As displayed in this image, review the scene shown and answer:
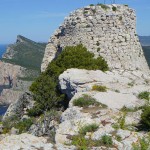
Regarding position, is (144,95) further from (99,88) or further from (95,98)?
(95,98)

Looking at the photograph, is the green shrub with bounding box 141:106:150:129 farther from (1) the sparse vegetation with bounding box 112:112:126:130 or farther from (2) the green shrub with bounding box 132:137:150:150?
(2) the green shrub with bounding box 132:137:150:150

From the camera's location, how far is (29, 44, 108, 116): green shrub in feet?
71.5

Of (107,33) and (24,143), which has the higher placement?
(107,33)

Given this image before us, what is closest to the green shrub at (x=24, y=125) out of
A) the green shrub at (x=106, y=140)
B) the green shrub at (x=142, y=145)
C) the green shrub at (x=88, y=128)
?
the green shrub at (x=88, y=128)

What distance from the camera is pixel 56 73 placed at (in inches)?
947

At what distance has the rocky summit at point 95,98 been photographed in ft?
42.0

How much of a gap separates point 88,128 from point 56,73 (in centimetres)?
1044

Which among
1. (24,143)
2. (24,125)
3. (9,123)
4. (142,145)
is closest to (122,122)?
(142,145)

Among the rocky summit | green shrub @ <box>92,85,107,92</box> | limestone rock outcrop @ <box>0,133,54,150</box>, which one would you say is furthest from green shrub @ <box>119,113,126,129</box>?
green shrub @ <box>92,85,107,92</box>

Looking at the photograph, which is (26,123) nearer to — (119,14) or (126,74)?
(126,74)

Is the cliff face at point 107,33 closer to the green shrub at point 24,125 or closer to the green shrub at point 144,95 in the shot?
the green shrub at point 24,125

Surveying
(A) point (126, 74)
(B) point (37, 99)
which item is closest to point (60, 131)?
(B) point (37, 99)

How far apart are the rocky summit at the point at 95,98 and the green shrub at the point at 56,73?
13cm

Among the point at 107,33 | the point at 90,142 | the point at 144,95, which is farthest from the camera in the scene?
the point at 107,33
